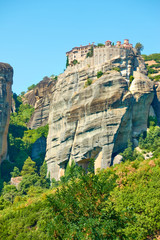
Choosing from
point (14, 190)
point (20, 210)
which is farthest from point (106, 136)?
point (20, 210)

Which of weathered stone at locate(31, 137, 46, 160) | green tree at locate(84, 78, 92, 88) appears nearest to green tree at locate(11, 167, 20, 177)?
weathered stone at locate(31, 137, 46, 160)

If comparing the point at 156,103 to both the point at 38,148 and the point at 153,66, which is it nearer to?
the point at 153,66

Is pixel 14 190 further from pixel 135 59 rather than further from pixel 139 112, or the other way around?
pixel 135 59

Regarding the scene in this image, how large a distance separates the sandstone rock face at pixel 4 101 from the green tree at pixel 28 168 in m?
3.72

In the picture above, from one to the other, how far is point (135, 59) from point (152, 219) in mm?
39829

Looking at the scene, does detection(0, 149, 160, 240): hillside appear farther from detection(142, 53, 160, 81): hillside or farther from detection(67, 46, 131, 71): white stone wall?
detection(142, 53, 160, 81): hillside

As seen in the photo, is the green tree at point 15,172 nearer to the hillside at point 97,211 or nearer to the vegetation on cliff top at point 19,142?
the vegetation on cliff top at point 19,142

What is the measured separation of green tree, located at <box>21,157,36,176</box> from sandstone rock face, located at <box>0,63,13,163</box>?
12.2 feet

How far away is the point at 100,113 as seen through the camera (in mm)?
54844

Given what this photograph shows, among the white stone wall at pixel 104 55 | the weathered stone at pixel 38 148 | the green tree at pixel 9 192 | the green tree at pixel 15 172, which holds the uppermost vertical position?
the white stone wall at pixel 104 55

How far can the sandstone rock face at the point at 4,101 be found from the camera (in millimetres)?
63375

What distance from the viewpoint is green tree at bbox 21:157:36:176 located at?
209ft

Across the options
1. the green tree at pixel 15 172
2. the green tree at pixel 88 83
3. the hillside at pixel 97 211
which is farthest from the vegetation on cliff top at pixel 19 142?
the hillside at pixel 97 211

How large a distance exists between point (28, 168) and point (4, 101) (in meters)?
10.8
